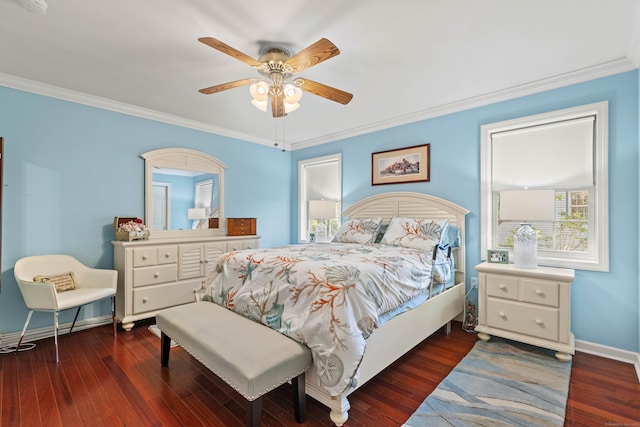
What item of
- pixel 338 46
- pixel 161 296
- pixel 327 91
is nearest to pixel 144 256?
pixel 161 296

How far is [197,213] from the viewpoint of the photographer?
157 inches

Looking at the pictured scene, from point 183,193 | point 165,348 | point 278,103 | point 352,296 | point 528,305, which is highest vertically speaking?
point 278,103

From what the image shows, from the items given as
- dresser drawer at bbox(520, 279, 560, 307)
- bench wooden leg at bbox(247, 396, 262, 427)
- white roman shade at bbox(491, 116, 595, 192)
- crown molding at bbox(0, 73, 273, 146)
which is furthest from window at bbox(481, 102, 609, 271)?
crown molding at bbox(0, 73, 273, 146)

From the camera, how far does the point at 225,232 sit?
4297 mm

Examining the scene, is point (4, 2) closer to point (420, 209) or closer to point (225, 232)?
point (225, 232)

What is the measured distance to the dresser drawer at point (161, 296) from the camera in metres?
3.09

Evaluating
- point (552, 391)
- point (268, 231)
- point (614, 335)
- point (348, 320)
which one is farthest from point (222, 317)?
point (614, 335)

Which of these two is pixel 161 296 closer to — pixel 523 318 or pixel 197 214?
pixel 197 214

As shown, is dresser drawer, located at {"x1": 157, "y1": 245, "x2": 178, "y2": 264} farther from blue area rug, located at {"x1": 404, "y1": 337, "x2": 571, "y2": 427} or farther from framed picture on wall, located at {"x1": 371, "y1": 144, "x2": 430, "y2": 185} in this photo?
blue area rug, located at {"x1": 404, "y1": 337, "x2": 571, "y2": 427}

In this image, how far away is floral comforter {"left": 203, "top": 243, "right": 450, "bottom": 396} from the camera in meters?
1.63

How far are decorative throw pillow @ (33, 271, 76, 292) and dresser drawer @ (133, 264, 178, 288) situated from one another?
54 cm

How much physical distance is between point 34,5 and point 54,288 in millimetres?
2042

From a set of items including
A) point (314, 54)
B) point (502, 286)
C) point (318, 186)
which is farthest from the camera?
point (318, 186)

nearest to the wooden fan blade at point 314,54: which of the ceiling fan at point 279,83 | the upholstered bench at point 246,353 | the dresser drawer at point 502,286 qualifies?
the ceiling fan at point 279,83
